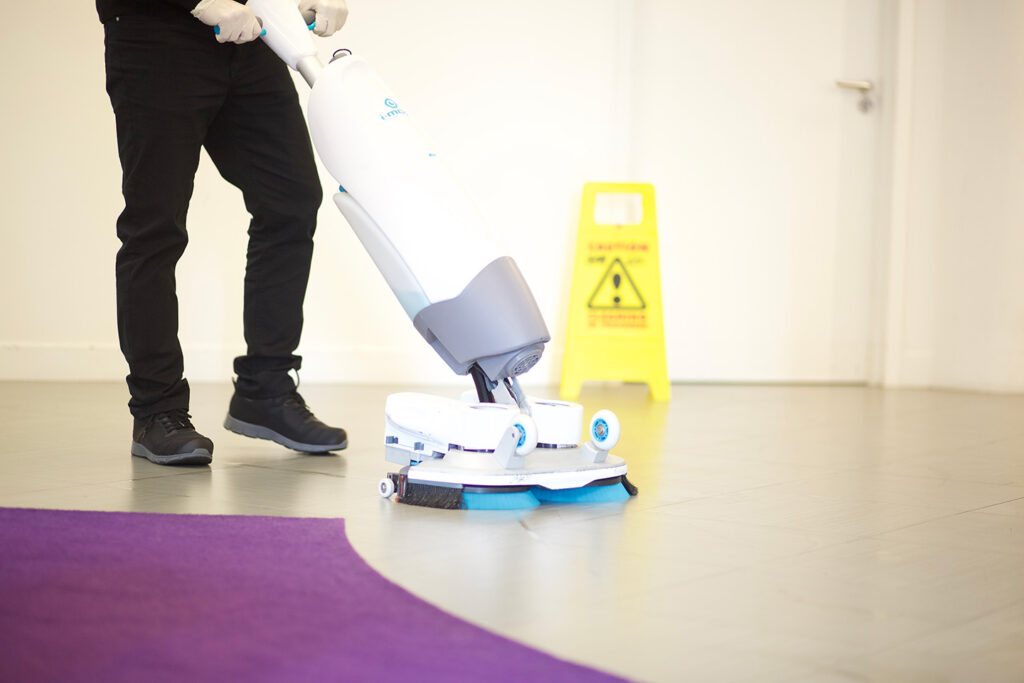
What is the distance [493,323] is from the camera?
5.54ft

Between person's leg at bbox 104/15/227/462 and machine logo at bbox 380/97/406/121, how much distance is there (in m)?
0.44

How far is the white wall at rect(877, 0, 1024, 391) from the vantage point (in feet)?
14.0

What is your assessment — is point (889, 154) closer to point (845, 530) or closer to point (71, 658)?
point (845, 530)

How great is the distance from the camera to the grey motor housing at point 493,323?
1.69 metres

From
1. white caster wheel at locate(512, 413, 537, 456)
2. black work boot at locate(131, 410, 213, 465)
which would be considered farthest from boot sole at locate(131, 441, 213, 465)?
white caster wheel at locate(512, 413, 537, 456)

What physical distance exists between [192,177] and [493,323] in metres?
0.76

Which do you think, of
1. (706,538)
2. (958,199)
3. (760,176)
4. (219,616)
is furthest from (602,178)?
(219,616)

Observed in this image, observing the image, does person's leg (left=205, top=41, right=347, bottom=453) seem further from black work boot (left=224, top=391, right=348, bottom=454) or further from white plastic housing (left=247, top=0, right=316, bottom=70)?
white plastic housing (left=247, top=0, right=316, bottom=70)

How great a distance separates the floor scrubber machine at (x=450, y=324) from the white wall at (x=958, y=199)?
302cm

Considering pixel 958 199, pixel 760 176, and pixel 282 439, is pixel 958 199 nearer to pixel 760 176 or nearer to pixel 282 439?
pixel 760 176

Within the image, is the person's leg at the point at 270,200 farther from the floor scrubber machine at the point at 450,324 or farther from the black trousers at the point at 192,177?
the floor scrubber machine at the point at 450,324

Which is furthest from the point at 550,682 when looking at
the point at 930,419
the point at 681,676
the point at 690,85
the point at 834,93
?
the point at 834,93

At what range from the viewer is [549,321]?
415 centimetres

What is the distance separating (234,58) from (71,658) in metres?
1.42
